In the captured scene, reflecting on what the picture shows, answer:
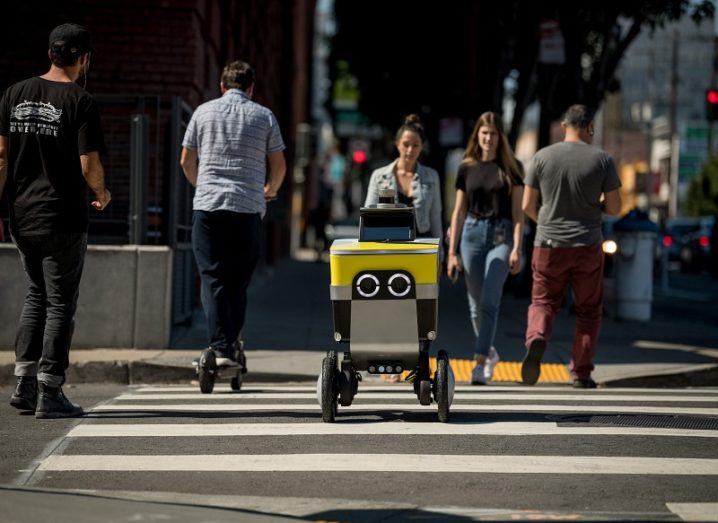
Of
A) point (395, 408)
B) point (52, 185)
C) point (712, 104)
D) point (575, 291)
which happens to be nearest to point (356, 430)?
point (395, 408)

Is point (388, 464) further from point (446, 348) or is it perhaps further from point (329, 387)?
point (446, 348)

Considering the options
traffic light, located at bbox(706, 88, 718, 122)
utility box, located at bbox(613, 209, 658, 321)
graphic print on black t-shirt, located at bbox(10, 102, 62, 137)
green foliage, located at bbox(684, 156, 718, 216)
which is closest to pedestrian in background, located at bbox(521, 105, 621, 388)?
graphic print on black t-shirt, located at bbox(10, 102, 62, 137)

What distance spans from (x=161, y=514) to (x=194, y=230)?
3680mm

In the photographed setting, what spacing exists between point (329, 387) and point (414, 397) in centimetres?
151

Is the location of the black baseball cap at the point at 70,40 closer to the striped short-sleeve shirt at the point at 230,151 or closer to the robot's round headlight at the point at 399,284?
the striped short-sleeve shirt at the point at 230,151

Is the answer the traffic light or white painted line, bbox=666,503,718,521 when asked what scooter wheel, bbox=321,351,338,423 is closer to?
white painted line, bbox=666,503,718,521

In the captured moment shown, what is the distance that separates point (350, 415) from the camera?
775 centimetres

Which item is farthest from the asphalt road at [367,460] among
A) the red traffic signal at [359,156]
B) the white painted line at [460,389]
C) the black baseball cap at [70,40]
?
the red traffic signal at [359,156]

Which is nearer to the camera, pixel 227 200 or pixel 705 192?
pixel 227 200

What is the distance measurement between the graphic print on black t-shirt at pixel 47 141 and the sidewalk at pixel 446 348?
2470 mm

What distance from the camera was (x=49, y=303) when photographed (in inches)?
301

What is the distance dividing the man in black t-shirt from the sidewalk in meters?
2.19

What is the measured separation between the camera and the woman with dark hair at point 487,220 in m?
9.65

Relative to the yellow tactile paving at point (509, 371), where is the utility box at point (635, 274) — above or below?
above
